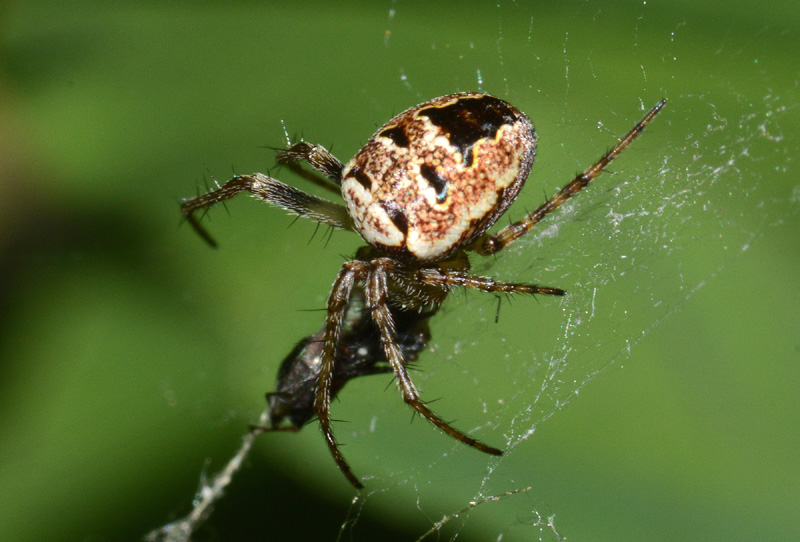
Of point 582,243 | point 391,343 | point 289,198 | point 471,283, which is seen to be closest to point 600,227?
point 582,243

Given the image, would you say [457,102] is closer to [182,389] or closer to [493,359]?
[493,359]

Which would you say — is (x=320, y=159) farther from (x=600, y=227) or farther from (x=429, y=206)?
(x=600, y=227)

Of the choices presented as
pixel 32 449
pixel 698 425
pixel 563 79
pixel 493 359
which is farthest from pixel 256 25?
pixel 698 425

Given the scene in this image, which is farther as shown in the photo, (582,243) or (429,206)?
(582,243)

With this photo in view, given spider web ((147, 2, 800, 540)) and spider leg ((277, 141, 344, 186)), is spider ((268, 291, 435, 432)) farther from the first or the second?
spider leg ((277, 141, 344, 186))

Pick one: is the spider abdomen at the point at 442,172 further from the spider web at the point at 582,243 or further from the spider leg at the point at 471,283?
the spider web at the point at 582,243

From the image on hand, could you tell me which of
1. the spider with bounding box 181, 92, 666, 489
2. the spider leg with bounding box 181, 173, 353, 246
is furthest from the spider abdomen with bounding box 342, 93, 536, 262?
the spider leg with bounding box 181, 173, 353, 246
